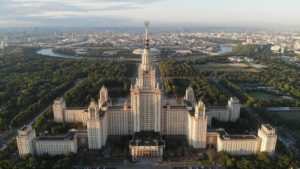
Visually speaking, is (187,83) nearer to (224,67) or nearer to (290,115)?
(290,115)

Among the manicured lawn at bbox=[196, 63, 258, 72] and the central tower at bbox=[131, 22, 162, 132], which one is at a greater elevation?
the central tower at bbox=[131, 22, 162, 132]

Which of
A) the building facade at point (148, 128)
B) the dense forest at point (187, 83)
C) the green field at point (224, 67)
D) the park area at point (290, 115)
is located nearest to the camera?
the building facade at point (148, 128)

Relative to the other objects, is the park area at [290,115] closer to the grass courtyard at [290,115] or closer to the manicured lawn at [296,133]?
the grass courtyard at [290,115]

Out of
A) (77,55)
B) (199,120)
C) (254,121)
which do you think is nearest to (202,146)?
(199,120)

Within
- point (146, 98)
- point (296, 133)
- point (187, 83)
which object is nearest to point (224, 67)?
point (187, 83)

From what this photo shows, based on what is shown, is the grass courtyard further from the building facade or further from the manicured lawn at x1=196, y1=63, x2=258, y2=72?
the manicured lawn at x1=196, y1=63, x2=258, y2=72

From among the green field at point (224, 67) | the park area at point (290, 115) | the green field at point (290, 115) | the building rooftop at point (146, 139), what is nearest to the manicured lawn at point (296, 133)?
the park area at point (290, 115)

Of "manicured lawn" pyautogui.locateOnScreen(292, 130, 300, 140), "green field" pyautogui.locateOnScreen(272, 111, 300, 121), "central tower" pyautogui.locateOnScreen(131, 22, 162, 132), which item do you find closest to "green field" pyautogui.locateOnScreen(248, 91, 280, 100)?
"green field" pyautogui.locateOnScreen(272, 111, 300, 121)

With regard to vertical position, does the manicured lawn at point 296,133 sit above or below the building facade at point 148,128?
below
